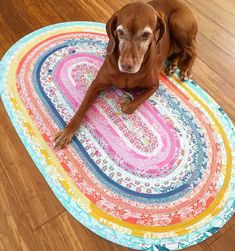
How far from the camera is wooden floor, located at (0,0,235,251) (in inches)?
46.6

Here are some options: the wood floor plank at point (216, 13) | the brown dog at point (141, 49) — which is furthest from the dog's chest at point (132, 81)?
the wood floor plank at point (216, 13)

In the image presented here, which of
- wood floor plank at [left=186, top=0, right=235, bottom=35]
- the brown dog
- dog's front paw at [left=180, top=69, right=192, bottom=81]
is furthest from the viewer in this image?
wood floor plank at [left=186, top=0, right=235, bottom=35]

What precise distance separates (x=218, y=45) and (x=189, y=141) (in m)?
0.91

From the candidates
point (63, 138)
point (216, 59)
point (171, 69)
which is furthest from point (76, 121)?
point (216, 59)

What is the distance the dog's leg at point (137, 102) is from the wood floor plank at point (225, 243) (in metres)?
0.75

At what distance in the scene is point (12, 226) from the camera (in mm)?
1197

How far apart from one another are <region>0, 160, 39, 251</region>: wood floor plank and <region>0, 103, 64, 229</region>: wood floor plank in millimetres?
23

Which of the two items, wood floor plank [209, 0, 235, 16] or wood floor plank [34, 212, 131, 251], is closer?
wood floor plank [34, 212, 131, 251]

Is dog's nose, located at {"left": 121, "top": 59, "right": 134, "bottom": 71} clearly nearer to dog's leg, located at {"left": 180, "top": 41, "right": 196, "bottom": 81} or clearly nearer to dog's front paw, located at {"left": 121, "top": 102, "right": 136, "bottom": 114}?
dog's front paw, located at {"left": 121, "top": 102, "right": 136, "bottom": 114}

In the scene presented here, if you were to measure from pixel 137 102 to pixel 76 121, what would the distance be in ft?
1.13

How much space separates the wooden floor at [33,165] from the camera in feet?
3.89

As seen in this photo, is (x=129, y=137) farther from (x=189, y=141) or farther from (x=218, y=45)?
(x=218, y=45)

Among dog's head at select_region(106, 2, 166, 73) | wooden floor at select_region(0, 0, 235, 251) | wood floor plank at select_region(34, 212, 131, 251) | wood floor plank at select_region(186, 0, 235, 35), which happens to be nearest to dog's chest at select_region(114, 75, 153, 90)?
dog's head at select_region(106, 2, 166, 73)

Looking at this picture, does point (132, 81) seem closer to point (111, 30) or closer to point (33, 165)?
point (111, 30)
